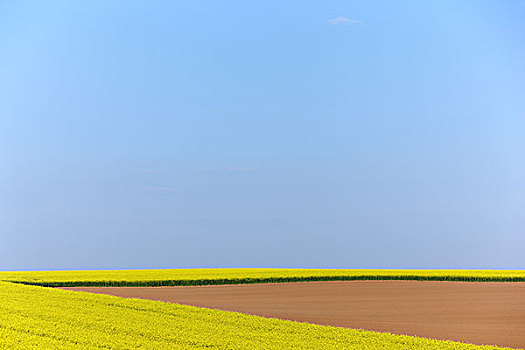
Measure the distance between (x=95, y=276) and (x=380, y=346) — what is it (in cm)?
2015

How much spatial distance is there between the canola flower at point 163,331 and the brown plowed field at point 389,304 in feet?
8.55

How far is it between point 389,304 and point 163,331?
10.5 m

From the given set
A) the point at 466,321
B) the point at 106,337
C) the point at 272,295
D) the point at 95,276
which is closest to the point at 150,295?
the point at 272,295

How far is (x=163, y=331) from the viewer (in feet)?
43.2

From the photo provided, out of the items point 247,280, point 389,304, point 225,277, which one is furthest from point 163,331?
point 247,280

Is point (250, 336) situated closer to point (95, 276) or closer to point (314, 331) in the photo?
point (314, 331)

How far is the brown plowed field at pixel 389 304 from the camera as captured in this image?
15.9 metres

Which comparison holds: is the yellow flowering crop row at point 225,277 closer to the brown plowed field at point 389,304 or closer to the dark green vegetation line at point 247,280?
the dark green vegetation line at point 247,280

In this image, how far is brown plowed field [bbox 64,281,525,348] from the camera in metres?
15.9

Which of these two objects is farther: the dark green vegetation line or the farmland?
the dark green vegetation line

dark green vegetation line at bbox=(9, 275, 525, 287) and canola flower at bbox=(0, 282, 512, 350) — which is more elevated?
dark green vegetation line at bbox=(9, 275, 525, 287)

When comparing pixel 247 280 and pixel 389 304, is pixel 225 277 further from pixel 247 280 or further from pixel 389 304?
pixel 389 304

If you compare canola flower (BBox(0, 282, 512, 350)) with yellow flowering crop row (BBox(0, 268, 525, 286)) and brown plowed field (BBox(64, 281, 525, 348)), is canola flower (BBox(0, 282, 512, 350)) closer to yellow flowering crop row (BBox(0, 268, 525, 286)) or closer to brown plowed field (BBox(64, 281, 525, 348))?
brown plowed field (BBox(64, 281, 525, 348))

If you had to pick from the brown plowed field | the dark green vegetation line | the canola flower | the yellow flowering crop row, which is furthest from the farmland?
the yellow flowering crop row
